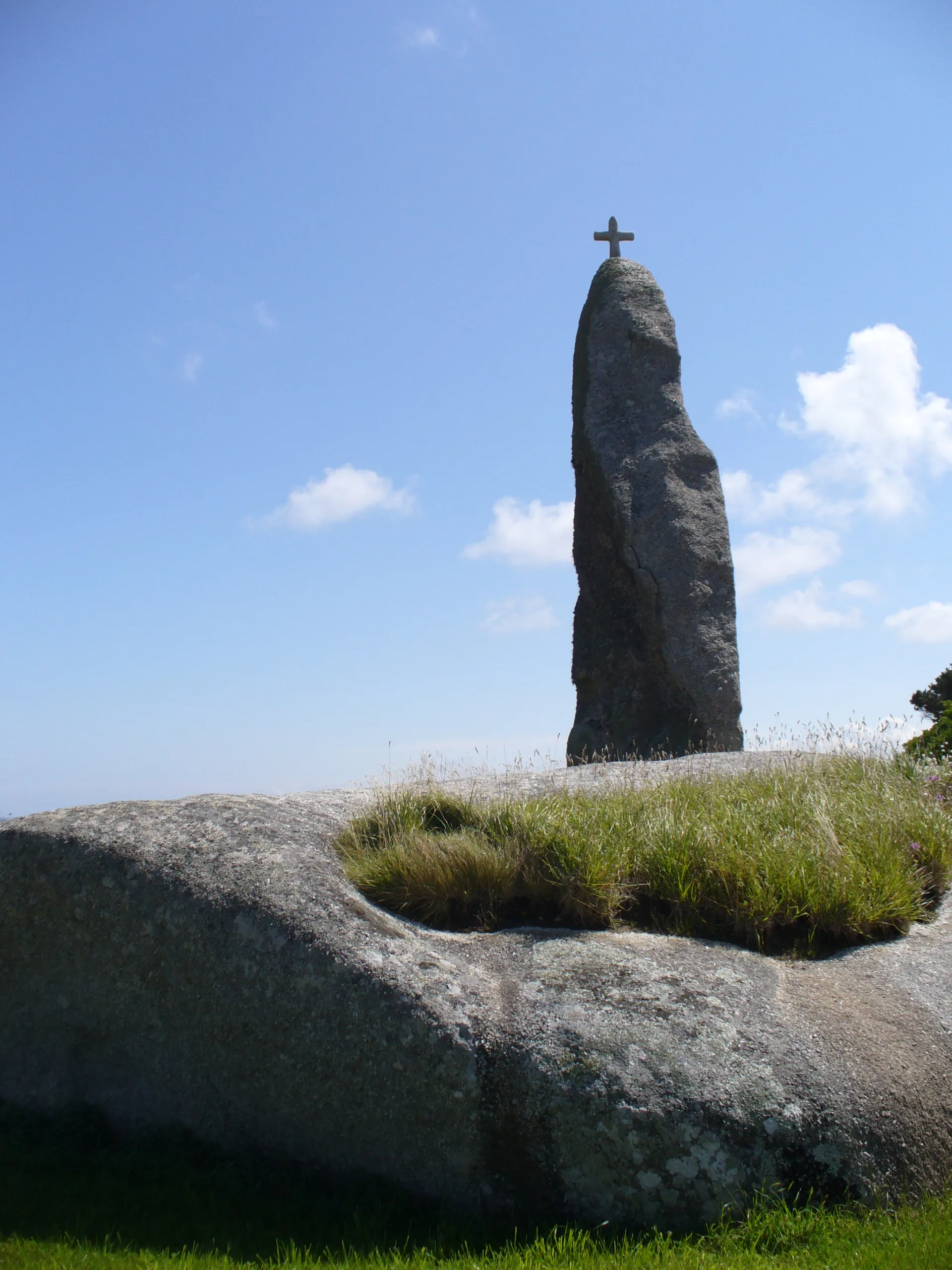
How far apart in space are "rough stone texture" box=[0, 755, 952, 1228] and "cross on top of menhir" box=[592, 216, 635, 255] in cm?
1020

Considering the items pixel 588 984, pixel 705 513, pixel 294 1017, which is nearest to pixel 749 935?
pixel 588 984

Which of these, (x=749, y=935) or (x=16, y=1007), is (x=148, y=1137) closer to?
(x=16, y=1007)

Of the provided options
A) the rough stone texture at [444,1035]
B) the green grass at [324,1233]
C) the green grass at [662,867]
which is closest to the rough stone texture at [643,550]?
the green grass at [662,867]

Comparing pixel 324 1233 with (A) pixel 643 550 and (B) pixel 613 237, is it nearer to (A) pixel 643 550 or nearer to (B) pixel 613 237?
(A) pixel 643 550

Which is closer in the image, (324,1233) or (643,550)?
(324,1233)

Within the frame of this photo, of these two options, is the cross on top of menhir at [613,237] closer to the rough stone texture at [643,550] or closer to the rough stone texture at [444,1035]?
the rough stone texture at [643,550]

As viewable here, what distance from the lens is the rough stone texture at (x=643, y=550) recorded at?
10789mm

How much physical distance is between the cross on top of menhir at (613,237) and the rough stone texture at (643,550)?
49cm

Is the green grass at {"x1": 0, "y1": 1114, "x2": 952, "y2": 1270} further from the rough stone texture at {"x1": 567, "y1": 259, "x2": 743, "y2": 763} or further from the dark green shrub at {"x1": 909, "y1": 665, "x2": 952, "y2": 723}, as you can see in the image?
the dark green shrub at {"x1": 909, "y1": 665, "x2": 952, "y2": 723}

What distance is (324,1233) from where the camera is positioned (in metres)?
3.66

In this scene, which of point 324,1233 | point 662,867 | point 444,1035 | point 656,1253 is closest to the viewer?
point 656,1253

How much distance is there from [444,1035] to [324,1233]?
0.83 metres

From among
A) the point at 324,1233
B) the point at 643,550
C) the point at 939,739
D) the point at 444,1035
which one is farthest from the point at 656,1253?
the point at 939,739

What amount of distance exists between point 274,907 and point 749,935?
7.94 ft
